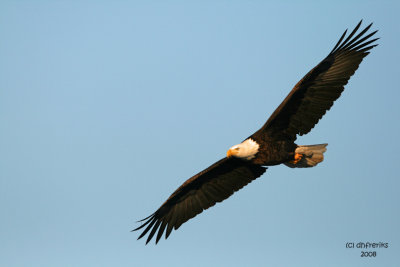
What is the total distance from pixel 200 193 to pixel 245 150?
1.76 meters

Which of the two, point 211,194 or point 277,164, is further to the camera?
point 211,194

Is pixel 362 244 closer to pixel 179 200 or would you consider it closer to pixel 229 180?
pixel 229 180

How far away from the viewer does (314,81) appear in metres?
10.2

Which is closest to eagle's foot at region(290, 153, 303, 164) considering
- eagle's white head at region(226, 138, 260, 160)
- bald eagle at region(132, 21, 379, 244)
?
bald eagle at region(132, 21, 379, 244)

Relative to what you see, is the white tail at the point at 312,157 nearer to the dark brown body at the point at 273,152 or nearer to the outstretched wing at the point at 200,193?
the dark brown body at the point at 273,152

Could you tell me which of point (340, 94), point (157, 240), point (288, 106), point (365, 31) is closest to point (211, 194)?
point (157, 240)

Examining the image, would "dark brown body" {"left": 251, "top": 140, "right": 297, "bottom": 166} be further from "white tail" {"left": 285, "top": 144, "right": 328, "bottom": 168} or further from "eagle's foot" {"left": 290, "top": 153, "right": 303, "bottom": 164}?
"white tail" {"left": 285, "top": 144, "right": 328, "bottom": 168}

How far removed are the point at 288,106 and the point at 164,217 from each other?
135 inches

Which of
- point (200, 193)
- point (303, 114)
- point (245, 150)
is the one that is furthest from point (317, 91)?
point (200, 193)

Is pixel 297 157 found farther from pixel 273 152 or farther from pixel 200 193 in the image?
pixel 200 193

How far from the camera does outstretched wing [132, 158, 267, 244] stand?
11.3m

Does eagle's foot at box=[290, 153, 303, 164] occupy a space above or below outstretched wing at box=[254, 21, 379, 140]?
below

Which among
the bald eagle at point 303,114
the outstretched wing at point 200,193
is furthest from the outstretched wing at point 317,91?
the outstretched wing at point 200,193

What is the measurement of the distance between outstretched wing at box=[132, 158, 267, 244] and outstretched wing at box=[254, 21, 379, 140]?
4.02 ft
